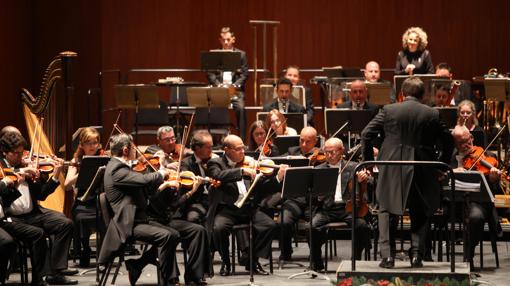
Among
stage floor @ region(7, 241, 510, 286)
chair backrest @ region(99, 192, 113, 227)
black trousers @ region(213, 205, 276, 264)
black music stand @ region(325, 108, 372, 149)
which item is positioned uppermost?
black music stand @ region(325, 108, 372, 149)

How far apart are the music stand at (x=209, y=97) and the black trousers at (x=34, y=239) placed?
11.9 ft

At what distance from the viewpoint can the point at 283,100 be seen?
38.1 feet

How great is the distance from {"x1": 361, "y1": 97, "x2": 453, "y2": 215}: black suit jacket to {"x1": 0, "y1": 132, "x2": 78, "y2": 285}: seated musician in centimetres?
280

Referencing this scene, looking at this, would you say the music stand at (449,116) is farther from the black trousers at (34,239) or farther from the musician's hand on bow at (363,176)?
the black trousers at (34,239)

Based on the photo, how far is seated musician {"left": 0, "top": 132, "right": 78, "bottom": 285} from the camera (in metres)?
8.27

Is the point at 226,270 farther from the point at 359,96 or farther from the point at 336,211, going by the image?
the point at 359,96

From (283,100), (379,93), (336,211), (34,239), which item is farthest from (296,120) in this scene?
(34,239)

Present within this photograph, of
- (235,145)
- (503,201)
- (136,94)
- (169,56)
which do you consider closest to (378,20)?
(169,56)

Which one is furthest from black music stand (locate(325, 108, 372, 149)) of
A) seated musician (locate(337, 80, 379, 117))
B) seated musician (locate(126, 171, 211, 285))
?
seated musician (locate(126, 171, 211, 285))

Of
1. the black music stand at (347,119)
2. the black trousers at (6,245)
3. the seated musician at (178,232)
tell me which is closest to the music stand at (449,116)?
the black music stand at (347,119)

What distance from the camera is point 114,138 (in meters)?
7.93

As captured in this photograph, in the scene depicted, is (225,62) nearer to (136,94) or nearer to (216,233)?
(136,94)

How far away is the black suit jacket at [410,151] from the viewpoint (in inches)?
287

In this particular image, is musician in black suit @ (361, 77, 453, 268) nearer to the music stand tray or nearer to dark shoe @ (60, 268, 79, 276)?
the music stand tray
